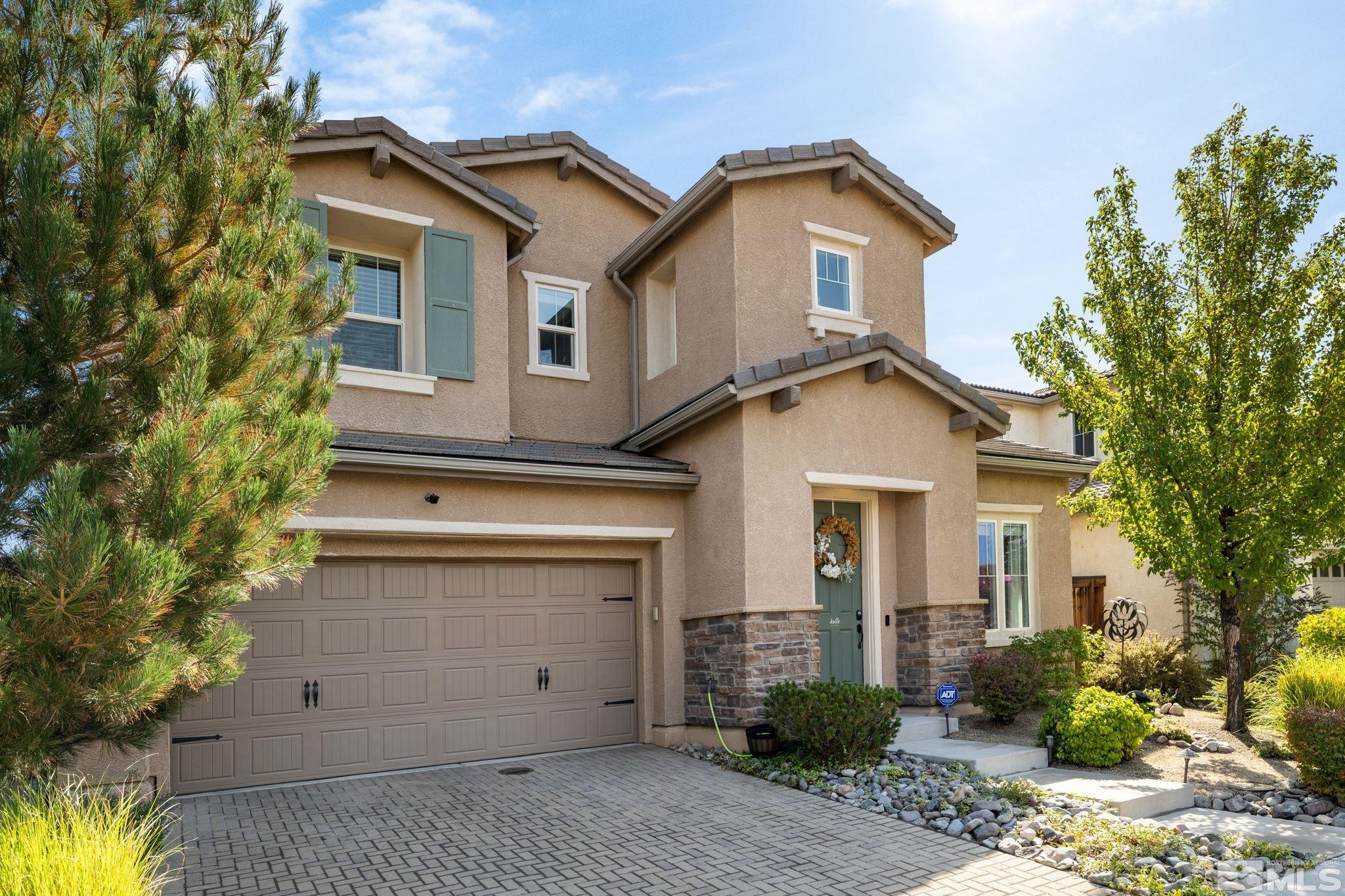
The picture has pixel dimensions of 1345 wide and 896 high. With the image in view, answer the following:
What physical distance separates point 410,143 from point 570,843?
7.92 m

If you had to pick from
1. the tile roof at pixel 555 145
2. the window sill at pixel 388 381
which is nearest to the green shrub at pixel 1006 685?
the window sill at pixel 388 381

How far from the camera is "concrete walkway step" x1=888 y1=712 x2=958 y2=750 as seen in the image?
375 inches

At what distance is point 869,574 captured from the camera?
10664 millimetres

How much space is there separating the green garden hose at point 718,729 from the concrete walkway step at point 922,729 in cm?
172

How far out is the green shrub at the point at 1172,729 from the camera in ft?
31.0

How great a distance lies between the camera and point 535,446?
10.6 metres

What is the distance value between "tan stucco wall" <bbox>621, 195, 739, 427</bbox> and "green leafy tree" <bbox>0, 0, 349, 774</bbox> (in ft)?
20.3

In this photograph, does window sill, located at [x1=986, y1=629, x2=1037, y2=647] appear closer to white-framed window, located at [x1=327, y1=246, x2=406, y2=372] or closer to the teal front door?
the teal front door

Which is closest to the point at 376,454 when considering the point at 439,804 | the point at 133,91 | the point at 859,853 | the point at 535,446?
the point at 535,446

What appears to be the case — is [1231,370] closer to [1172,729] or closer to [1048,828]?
[1172,729]

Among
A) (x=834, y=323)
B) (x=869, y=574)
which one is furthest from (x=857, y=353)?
(x=869, y=574)

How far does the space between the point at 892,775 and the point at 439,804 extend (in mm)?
4102

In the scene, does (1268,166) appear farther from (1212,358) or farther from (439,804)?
(439,804)

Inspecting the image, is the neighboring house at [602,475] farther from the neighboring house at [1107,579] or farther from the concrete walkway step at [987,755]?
the neighboring house at [1107,579]
